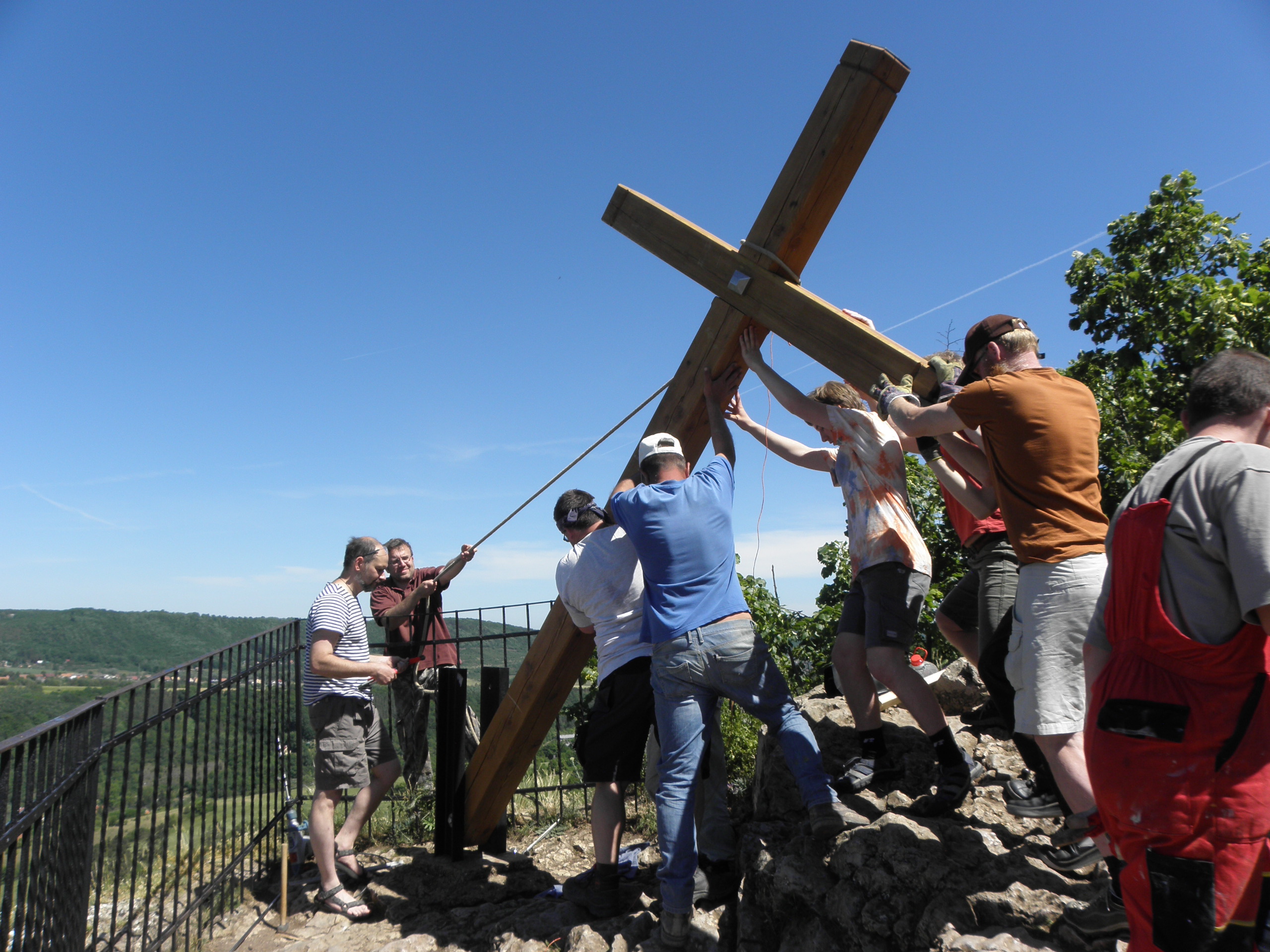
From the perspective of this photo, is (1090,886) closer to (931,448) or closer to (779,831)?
(779,831)

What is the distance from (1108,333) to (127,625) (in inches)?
3691

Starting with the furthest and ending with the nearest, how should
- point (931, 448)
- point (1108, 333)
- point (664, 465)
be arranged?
point (1108, 333) < point (664, 465) < point (931, 448)

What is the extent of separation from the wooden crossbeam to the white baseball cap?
62cm

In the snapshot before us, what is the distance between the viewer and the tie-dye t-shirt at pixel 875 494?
9.80 ft

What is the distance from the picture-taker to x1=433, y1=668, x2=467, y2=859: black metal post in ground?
4.40 meters

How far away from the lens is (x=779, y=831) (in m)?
3.03

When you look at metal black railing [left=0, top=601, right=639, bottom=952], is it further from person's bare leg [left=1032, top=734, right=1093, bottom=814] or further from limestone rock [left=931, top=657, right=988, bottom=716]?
person's bare leg [left=1032, top=734, right=1093, bottom=814]

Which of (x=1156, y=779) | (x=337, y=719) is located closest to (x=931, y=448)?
(x=1156, y=779)

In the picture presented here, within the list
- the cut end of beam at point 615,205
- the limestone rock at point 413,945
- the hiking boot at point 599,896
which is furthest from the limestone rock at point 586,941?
the cut end of beam at point 615,205

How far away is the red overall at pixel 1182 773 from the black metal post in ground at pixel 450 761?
3.62 meters

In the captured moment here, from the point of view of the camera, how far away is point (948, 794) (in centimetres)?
281

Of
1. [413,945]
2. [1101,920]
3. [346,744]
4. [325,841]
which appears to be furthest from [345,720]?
[1101,920]

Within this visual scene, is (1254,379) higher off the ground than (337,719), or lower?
higher

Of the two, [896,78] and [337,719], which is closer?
[896,78]
